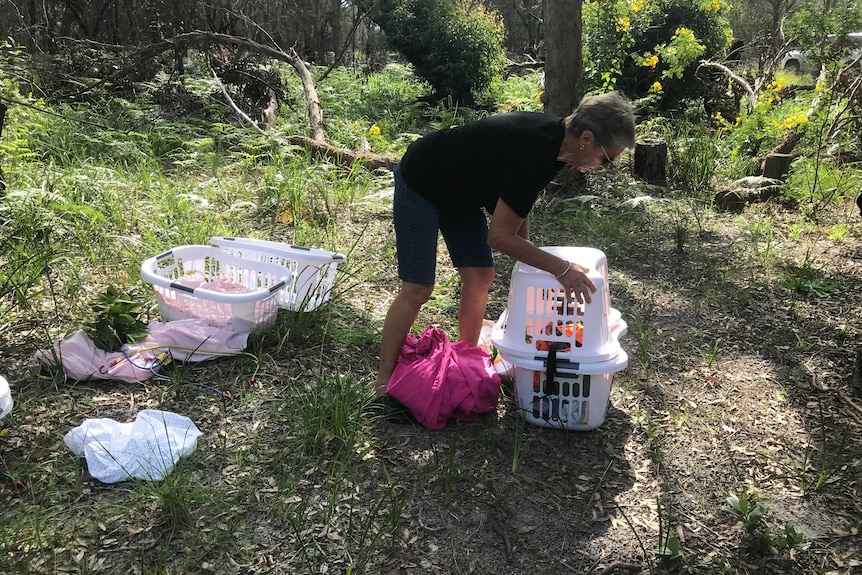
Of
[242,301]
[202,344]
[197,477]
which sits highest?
[242,301]

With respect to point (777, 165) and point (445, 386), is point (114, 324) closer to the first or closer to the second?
point (445, 386)

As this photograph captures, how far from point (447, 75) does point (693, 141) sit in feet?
14.5

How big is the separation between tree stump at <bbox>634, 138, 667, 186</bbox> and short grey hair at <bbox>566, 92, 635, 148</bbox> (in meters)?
3.69

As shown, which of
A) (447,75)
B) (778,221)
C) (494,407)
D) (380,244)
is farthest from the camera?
(447,75)

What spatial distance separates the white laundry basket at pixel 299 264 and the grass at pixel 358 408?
84 millimetres

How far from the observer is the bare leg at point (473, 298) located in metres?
2.70

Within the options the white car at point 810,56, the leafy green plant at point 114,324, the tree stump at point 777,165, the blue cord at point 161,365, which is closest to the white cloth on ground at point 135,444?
the blue cord at point 161,365

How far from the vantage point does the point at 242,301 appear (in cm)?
277

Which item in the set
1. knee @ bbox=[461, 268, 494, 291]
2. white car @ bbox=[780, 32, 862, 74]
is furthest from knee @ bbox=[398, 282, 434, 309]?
white car @ bbox=[780, 32, 862, 74]

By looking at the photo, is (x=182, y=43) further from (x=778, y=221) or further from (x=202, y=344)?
(x=778, y=221)

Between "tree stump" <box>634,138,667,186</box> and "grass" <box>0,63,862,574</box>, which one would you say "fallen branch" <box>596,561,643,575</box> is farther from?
"tree stump" <box>634,138,667,186</box>

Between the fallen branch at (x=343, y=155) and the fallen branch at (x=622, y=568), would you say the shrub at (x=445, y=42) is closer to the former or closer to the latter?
the fallen branch at (x=343, y=155)

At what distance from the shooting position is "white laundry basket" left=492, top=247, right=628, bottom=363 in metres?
2.34

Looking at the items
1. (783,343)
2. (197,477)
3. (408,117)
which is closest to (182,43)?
(408,117)
